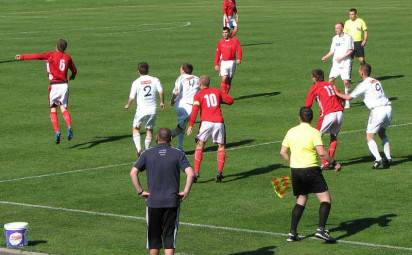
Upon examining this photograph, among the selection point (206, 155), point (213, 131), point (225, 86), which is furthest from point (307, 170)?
point (225, 86)

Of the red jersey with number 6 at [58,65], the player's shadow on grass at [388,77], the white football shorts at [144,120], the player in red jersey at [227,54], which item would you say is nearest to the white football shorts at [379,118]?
the white football shorts at [144,120]

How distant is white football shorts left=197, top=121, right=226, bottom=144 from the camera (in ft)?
77.8

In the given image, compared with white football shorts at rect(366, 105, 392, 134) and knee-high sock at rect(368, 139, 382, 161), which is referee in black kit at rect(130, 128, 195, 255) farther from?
white football shorts at rect(366, 105, 392, 134)

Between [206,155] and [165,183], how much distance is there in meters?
11.1

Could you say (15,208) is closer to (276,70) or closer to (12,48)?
(276,70)

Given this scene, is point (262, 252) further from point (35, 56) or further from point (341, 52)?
point (341, 52)

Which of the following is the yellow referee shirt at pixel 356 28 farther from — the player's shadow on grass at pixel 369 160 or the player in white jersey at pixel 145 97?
the player in white jersey at pixel 145 97

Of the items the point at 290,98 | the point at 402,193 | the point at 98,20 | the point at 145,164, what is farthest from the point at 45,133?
the point at 98,20

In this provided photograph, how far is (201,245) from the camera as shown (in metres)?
18.6

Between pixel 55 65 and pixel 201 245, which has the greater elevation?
pixel 55 65

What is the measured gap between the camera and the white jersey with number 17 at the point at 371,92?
24.6 m

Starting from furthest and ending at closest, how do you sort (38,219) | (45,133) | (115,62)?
(115,62), (45,133), (38,219)

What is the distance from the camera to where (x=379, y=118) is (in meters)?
24.7

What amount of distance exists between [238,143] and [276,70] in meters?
13.8
